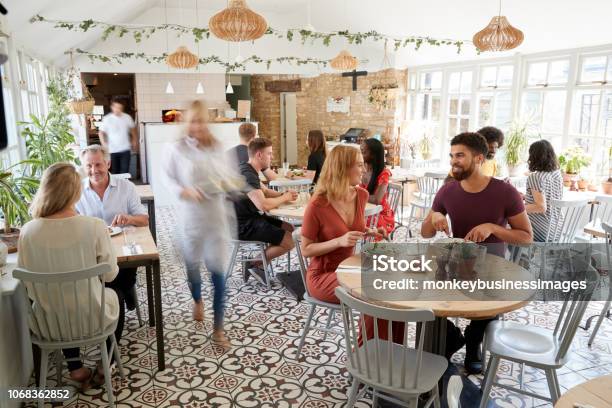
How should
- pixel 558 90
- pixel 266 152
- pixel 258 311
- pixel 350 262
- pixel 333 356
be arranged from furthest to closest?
pixel 558 90 < pixel 266 152 < pixel 258 311 < pixel 333 356 < pixel 350 262

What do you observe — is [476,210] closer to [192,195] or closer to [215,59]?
[192,195]

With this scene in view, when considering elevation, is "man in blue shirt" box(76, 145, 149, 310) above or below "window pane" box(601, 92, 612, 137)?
below

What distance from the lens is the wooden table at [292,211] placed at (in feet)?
13.2

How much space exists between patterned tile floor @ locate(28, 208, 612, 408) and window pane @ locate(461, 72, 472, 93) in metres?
5.28

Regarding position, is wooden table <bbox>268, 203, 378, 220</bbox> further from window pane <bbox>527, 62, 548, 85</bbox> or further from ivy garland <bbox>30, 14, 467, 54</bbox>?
window pane <bbox>527, 62, 548, 85</bbox>

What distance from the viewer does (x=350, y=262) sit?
2.75 metres

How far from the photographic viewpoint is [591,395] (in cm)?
Answer: 155

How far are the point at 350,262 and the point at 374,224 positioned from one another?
57.9 inches

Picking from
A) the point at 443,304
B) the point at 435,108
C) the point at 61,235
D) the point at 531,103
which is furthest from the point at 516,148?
the point at 61,235

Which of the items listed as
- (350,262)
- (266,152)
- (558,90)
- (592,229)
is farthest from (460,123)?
(350,262)

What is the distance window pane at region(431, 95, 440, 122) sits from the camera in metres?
9.30

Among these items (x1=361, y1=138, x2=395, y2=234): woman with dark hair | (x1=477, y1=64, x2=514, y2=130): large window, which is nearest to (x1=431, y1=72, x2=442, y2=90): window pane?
(x1=477, y1=64, x2=514, y2=130): large window

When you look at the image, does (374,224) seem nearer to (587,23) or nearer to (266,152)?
(266,152)

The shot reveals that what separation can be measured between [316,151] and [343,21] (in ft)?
15.6
